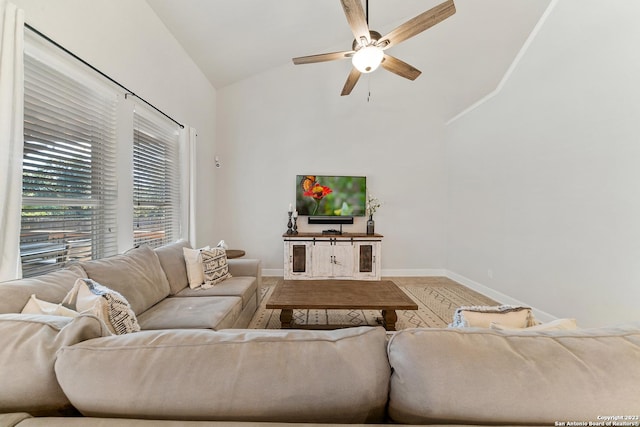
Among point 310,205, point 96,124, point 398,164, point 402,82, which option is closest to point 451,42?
point 402,82

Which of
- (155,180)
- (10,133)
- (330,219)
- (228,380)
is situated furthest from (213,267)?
(330,219)

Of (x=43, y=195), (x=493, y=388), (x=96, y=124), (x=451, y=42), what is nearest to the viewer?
(x=493, y=388)

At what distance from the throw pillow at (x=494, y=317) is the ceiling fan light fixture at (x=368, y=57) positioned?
77.9 inches

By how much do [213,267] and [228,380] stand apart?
221 cm

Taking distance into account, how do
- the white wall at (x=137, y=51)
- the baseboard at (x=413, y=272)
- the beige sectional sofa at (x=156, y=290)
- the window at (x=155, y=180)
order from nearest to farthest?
the beige sectional sofa at (x=156, y=290) → the white wall at (x=137, y=51) → the window at (x=155, y=180) → the baseboard at (x=413, y=272)

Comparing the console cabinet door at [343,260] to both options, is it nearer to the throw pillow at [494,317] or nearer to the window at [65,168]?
the window at [65,168]

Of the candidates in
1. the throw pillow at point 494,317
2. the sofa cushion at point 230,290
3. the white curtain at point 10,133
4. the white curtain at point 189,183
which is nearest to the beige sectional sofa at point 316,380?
the throw pillow at point 494,317

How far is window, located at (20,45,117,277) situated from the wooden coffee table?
4.93ft

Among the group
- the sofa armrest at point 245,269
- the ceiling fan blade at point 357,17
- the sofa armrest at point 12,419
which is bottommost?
the sofa armrest at point 245,269

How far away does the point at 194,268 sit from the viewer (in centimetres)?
254

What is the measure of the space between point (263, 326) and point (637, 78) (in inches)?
146

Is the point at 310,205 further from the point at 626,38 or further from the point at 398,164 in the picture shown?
the point at 626,38

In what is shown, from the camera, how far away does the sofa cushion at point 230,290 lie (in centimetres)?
233

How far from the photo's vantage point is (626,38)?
2.07 meters
